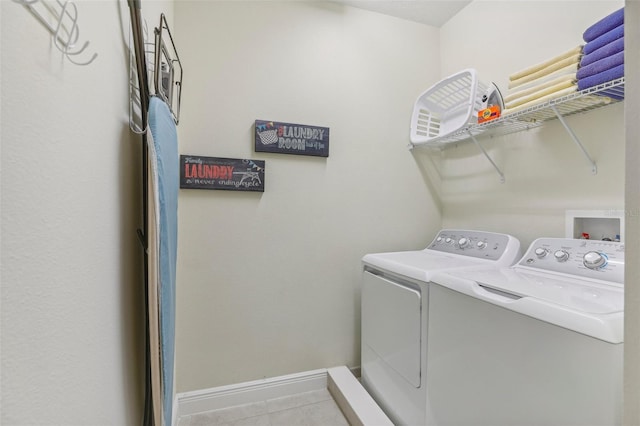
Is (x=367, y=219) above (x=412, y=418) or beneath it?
above

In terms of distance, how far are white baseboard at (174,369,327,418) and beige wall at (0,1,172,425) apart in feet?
3.29

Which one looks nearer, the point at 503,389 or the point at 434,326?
the point at 503,389

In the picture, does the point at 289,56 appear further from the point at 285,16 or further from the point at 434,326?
the point at 434,326

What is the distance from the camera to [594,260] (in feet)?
3.72

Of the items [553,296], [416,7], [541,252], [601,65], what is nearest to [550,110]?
[601,65]

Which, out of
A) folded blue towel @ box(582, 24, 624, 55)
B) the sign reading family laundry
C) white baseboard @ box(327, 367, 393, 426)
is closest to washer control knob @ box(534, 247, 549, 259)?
folded blue towel @ box(582, 24, 624, 55)

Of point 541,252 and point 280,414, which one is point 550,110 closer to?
point 541,252

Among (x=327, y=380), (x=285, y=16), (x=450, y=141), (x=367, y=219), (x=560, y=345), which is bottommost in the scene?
(x=327, y=380)

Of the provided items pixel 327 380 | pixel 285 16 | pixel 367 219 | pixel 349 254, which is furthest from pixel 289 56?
pixel 327 380

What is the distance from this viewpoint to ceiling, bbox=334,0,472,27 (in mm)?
2059

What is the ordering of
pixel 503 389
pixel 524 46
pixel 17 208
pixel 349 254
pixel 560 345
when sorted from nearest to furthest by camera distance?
pixel 17 208 < pixel 560 345 < pixel 503 389 < pixel 524 46 < pixel 349 254

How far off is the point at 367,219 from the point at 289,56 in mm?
1244

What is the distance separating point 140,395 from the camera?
972mm

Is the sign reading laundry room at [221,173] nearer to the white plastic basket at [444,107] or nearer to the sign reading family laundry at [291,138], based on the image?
the sign reading family laundry at [291,138]
